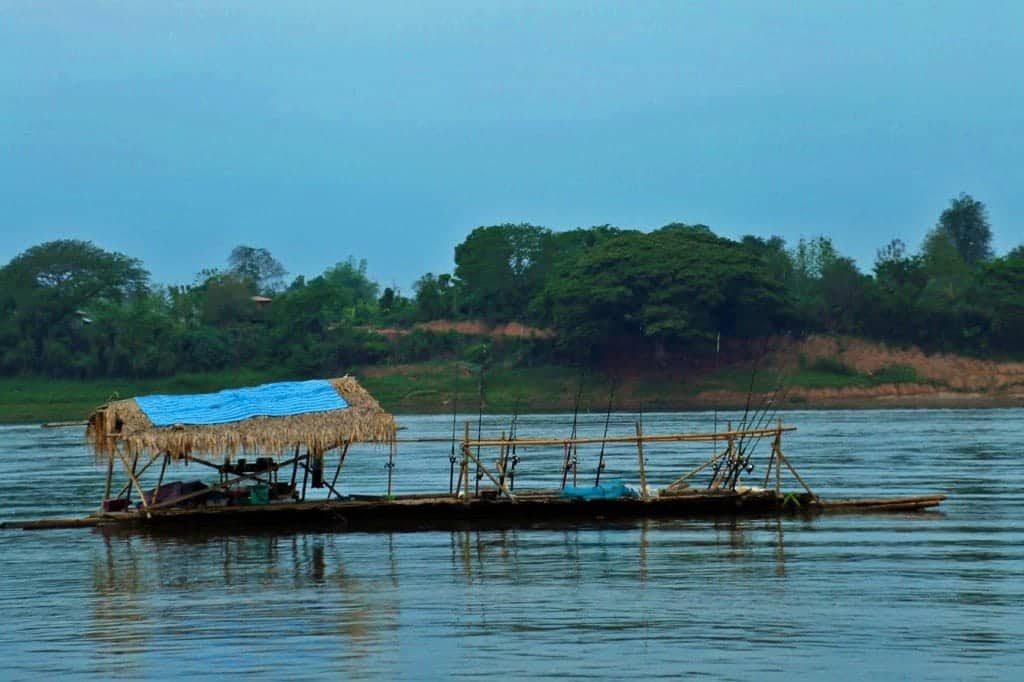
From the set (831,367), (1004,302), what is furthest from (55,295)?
(1004,302)

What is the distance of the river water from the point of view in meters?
13.5

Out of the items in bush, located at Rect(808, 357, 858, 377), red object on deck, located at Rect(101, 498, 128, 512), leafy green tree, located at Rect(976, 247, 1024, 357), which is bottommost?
red object on deck, located at Rect(101, 498, 128, 512)

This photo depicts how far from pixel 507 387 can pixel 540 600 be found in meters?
56.8

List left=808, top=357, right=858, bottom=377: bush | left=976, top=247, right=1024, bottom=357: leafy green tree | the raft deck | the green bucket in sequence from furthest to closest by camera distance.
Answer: left=808, top=357, right=858, bottom=377: bush → left=976, top=247, right=1024, bottom=357: leafy green tree → the green bucket → the raft deck

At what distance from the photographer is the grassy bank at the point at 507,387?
70.6m

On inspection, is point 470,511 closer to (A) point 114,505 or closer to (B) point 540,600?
(A) point 114,505

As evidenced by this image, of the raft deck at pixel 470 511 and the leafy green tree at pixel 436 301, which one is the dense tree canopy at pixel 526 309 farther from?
the raft deck at pixel 470 511

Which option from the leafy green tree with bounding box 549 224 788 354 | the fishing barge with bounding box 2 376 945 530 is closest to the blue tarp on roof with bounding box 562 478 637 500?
the fishing barge with bounding box 2 376 945 530

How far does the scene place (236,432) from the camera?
2122 cm

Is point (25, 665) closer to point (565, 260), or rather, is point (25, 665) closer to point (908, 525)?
point (908, 525)

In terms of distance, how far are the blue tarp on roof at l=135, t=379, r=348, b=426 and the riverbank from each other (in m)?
46.2

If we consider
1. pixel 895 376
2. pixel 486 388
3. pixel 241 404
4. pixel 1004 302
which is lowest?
pixel 241 404

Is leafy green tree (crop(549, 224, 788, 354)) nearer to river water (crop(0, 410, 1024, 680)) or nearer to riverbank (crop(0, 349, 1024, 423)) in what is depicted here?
riverbank (crop(0, 349, 1024, 423))

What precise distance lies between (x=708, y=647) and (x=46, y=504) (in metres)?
17.8
